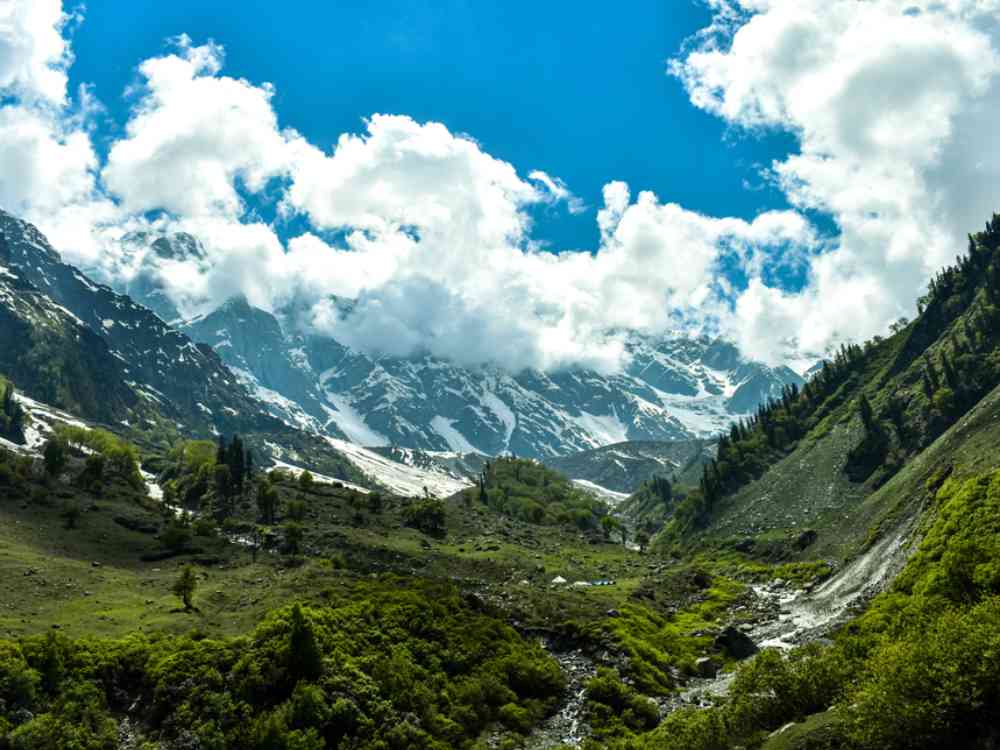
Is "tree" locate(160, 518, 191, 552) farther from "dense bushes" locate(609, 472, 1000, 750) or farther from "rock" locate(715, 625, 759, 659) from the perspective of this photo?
"dense bushes" locate(609, 472, 1000, 750)

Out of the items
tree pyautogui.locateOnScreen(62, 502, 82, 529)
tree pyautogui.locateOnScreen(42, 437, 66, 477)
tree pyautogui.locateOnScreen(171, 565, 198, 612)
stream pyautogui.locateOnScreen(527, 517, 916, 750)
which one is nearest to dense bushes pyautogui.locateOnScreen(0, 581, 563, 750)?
stream pyautogui.locateOnScreen(527, 517, 916, 750)

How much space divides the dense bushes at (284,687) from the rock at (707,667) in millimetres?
19365

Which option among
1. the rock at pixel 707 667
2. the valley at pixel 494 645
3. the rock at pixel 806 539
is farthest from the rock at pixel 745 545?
the rock at pixel 707 667

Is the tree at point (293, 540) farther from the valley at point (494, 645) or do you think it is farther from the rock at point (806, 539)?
the rock at point (806, 539)

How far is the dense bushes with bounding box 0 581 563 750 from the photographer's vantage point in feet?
193

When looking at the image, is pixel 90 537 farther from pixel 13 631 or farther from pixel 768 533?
pixel 768 533

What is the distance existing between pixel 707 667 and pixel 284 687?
50.6 meters

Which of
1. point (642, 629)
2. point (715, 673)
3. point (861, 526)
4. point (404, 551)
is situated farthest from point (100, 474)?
point (861, 526)

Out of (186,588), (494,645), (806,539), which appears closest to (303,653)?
(494,645)

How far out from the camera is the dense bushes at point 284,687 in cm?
5888

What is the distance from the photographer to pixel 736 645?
9038 centimetres

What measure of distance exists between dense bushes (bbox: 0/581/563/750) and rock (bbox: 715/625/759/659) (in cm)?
2580

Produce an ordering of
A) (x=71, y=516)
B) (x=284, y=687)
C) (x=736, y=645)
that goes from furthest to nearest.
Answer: (x=71, y=516) → (x=736, y=645) → (x=284, y=687)

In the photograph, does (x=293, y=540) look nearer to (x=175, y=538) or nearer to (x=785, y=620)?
(x=175, y=538)
